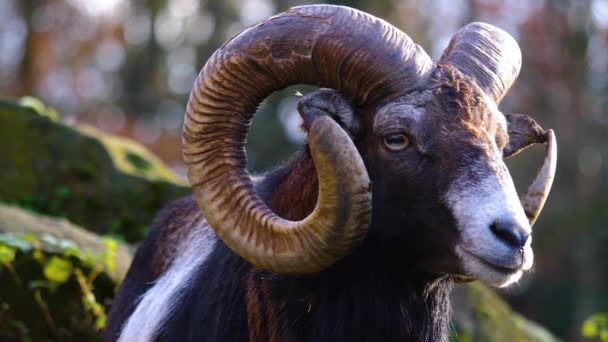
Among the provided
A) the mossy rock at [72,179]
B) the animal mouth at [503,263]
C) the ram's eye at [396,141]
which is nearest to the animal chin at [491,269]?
the animal mouth at [503,263]

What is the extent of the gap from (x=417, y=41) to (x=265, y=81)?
29632 millimetres

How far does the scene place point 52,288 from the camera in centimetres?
904

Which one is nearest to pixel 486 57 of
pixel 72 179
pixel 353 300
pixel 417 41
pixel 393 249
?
pixel 393 249

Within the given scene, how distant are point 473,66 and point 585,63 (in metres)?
31.6

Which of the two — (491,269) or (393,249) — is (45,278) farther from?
(491,269)

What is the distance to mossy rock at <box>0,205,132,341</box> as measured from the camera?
8.98 meters

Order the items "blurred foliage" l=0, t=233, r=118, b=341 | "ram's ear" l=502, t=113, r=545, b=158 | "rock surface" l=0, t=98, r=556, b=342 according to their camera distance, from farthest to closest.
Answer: "rock surface" l=0, t=98, r=556, b=342, "blurred foliage" l=0, t=233, r=118, b=341, "ram's ear" l=502, t=113, r=545, b=158

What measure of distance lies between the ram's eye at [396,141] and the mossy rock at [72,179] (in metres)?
6.40

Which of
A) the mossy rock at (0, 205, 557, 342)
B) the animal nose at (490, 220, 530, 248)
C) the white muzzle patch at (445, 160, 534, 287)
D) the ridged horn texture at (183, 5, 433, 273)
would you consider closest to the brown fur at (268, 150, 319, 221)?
the ridged horn texture at (183, 5, 433, 273)

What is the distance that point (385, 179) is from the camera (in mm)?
6051

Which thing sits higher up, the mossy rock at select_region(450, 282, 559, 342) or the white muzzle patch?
the white muzzle patch

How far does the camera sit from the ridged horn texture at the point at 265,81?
612cm

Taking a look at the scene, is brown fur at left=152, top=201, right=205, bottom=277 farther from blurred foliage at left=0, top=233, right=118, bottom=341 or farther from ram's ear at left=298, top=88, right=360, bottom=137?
ram's ear at left=298, top=88, right=360, bottom=137

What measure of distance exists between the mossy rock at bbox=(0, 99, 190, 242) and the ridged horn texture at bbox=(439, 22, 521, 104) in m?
6.18
